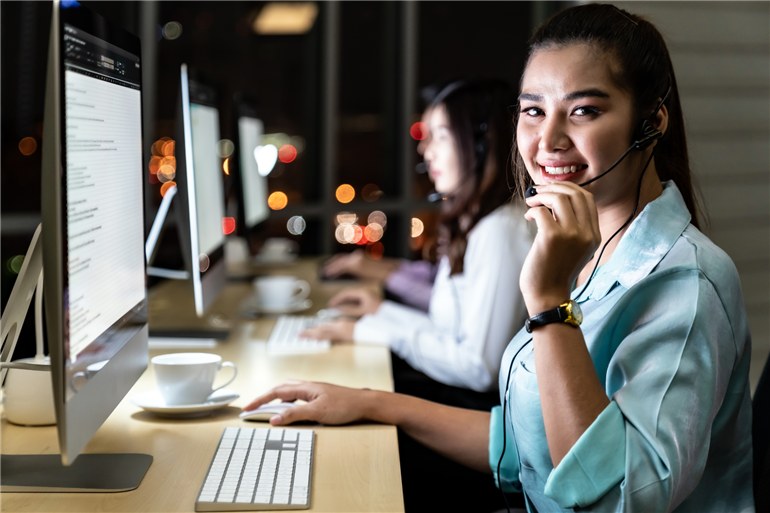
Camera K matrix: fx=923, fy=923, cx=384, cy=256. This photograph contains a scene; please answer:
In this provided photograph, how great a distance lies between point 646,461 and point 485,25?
3.71 metres

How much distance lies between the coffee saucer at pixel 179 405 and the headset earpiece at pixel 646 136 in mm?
743

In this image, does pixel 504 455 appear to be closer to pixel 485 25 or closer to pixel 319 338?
pixel 319 338

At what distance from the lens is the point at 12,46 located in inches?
145

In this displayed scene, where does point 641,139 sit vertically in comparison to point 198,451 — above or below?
above

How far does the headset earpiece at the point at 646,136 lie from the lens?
4.10 feet

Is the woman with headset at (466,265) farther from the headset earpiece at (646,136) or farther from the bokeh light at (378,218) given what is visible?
the bokeh light at (378,218)

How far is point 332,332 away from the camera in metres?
2.15

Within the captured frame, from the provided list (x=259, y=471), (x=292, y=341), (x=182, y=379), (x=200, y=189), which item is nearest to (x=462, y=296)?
(x=292, y=341)

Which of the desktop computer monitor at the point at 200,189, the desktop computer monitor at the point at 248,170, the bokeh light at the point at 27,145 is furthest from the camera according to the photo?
the bokeh light at the point at 27,145

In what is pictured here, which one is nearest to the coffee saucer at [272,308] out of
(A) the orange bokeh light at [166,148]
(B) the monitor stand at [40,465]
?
(B) the monitor stand at [40,465]

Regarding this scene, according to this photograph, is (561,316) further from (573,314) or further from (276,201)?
(276,201)

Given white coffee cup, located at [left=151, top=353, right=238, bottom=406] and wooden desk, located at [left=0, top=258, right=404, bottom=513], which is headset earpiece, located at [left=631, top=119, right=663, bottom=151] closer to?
wooden desk, located at [left=0, top=258, right=404, bottom=513]

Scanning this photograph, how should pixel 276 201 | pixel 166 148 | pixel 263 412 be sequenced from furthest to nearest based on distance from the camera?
1. pixel 276 201
2. pixel 166 148
3. pixel 263 412

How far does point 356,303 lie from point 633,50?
1.53m
